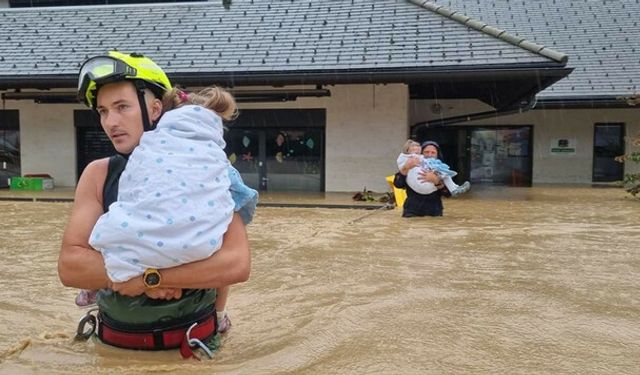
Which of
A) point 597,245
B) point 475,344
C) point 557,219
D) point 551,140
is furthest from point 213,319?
point 551,140

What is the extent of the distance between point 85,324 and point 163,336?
2.19 feet

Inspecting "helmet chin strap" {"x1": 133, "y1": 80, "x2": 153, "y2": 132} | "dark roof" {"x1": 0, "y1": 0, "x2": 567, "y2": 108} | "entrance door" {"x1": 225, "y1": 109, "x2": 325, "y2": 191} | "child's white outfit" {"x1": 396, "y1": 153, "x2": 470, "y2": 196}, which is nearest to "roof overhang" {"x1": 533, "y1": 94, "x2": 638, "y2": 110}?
"dark roof" {"x1": 0, "y1": 0, "x2": 567, "y2": 108}

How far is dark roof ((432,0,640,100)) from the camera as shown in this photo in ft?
53.1

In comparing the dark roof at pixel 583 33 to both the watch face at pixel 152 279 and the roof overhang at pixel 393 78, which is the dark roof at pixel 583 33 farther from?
the watch face at pixel 152 279

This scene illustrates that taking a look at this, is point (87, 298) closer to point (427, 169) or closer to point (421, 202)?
point (427, 169)

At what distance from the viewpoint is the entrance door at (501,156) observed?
59.2 ft

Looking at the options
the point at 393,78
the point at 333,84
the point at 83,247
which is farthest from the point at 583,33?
the point at 83,247

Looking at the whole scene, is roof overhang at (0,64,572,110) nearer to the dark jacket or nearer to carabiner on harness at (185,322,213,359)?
the dark jacket

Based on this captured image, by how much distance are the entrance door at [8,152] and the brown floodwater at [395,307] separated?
34.2ft

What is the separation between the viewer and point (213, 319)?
8.07 feet

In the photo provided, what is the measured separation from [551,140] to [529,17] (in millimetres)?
4861

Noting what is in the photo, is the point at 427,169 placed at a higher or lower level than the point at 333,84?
lower

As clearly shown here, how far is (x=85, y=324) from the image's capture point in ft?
9.09

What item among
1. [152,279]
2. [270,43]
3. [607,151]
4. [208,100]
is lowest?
[152,279]
